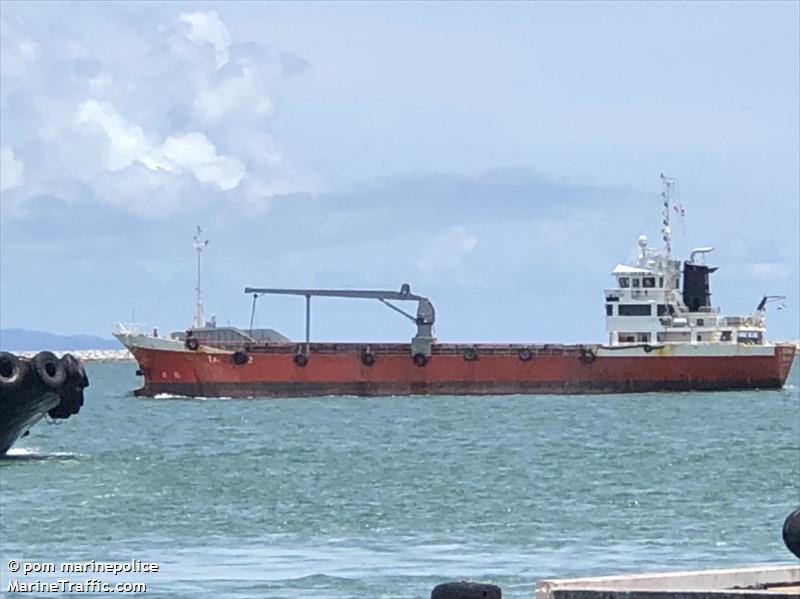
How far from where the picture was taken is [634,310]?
76062 millimetres

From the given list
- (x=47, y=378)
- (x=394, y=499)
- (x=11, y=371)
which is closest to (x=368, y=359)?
(x=47, y=378)

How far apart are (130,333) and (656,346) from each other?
19.0 m

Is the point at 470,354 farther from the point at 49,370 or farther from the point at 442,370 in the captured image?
the point at 49,370

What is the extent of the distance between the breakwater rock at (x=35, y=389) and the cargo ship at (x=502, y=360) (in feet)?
120

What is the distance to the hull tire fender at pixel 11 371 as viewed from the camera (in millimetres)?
34531

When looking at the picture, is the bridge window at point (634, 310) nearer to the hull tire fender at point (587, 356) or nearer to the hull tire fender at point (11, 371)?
the hull tire fender at point (587, 356)

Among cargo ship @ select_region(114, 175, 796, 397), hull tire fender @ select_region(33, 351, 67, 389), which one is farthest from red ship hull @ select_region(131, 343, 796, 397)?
hull tire fender @ select_region(33, 351, 67, 389)

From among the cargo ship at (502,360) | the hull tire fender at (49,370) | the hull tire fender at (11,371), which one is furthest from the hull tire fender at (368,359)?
the hull tire fender at (11,371)

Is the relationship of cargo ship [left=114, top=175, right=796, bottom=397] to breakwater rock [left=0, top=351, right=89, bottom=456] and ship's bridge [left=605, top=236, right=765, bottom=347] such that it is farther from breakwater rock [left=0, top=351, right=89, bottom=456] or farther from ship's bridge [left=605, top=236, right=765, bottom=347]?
breakwater rock [left=0, top=351, right=89, bottom=456]

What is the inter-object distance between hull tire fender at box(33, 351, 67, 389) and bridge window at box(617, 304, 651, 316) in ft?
138

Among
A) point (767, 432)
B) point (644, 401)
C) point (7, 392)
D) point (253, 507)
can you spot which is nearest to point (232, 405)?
point (644, 401)

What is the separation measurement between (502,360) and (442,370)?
2.17 meters

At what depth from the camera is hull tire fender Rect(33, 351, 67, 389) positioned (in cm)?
3525

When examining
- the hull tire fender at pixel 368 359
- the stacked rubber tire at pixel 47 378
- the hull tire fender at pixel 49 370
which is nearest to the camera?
the stacked rubber tire at pixel 47 378
